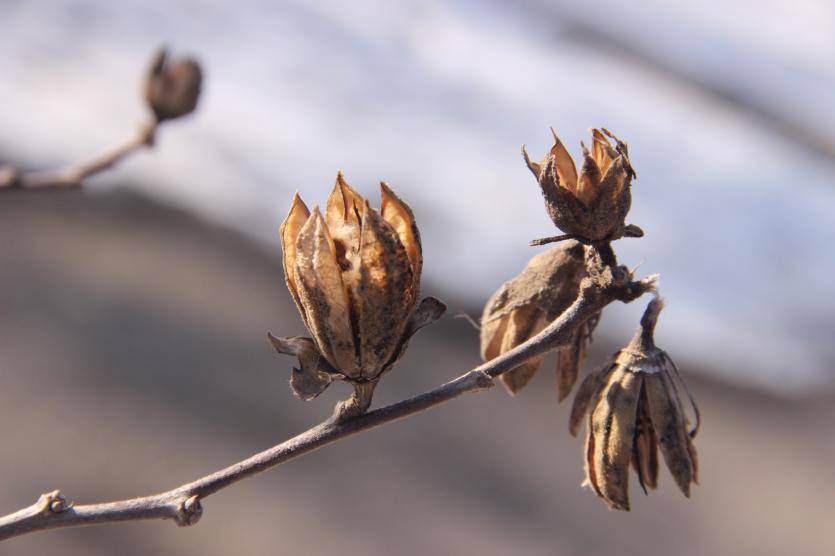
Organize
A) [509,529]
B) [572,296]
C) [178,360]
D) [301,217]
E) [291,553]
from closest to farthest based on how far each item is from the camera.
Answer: [301,217] < [572,296] < [291,553] < [509,529] < [178,360]

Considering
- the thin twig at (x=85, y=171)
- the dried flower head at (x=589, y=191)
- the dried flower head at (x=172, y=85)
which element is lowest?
the thin twig at (x=85, y=171)

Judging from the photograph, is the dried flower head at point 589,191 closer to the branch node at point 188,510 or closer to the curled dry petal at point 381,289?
the curled dry petal at point 381,289

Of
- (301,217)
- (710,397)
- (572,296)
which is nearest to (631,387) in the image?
(572,296)

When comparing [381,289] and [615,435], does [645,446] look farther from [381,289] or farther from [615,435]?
[381,289]

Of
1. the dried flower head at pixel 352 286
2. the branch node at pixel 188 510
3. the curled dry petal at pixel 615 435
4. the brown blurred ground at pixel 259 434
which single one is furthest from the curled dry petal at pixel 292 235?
the brown blurred ground at pixel 259 434

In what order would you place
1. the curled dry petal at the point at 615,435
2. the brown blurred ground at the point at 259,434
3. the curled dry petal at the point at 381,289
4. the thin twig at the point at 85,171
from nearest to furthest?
the curled dry petal at the point at 381,289 → the curled dry petal at the point at 615,435 → the thin twig at the point at 85,171 → the brown blurred ground at the point at 259,434

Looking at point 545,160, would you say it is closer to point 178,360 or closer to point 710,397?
point 178,360

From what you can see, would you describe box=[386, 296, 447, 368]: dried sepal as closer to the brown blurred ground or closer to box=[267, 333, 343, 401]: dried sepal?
box=[267, 333, 343, 401]: dried sepal
